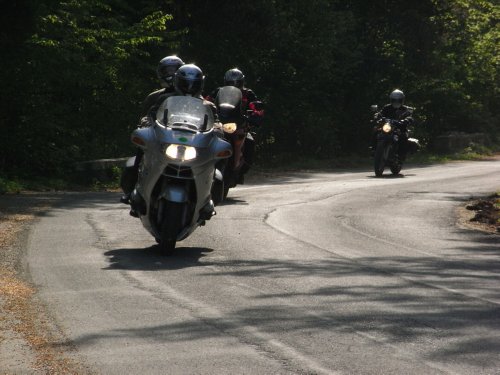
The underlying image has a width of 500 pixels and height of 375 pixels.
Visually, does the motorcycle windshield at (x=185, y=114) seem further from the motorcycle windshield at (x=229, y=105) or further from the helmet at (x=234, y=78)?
the helmet at (x=234, y=78)

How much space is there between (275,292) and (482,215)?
8.28m

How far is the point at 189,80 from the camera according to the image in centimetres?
1228

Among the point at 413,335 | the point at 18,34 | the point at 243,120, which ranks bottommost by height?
the point at 413,335

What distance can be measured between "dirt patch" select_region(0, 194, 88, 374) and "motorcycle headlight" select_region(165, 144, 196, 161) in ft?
5.89

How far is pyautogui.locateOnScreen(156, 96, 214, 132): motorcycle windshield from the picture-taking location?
11523mm

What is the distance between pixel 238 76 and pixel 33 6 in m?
5.65

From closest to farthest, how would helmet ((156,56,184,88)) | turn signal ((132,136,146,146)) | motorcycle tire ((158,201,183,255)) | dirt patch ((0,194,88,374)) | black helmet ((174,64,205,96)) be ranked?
dirt patch ((0,194,88,374)) < motorcycle tire ((158,201,183,255)) < turn signal ((132,136,146,146)) < black helmet ((174,64,205,96)) < helmet ((156,56,184,88))

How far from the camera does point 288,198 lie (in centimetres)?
1873

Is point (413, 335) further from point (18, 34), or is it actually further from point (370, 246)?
point (18, 34)

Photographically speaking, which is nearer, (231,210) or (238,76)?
(231,210)

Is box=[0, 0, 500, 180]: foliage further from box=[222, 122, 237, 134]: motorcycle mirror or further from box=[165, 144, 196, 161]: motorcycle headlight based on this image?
box=[165, 144, 196, 161]: motorcycle headlight

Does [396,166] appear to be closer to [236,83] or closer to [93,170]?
[93,170]

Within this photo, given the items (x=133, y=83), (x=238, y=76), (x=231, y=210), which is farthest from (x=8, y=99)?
(x=231, y=210)

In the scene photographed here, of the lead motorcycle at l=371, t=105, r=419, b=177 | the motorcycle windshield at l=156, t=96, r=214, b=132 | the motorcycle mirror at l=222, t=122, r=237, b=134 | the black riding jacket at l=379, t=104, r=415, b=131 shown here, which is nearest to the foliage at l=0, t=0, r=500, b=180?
the black riding jacket at l=379, t=104, r=415, b=131
